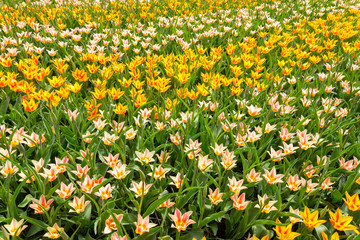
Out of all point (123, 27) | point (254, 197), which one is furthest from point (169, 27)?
point (254, 197)

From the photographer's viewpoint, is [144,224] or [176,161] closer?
[144,224]

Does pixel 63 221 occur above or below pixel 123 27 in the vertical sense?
below

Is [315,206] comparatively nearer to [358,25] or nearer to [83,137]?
[83,137]

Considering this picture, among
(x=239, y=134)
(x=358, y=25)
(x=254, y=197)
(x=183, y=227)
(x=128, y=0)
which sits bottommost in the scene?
(x=254, y=197)

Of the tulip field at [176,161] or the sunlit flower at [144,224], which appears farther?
the tulip field at [176,161]

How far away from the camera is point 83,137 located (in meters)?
1.55

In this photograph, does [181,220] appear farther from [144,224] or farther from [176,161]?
[176,161]

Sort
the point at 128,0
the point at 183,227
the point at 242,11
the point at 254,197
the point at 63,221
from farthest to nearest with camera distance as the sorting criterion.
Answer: the point at 128,0, the point at 242,11, the point at 254,197, the point at 63,221, the point at 183,227

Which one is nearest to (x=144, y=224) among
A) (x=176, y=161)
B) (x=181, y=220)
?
(x=181, y=220)

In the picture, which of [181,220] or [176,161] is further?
[176,161]

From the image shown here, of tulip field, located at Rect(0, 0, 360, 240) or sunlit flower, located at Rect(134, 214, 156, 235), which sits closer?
sunlit flower, located at Rect(134, 214, 156, 235)

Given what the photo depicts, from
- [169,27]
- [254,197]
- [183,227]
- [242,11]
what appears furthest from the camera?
[242,11]

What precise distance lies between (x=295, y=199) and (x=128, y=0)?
4.77 metres

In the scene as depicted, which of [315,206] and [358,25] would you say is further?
[358,25]
